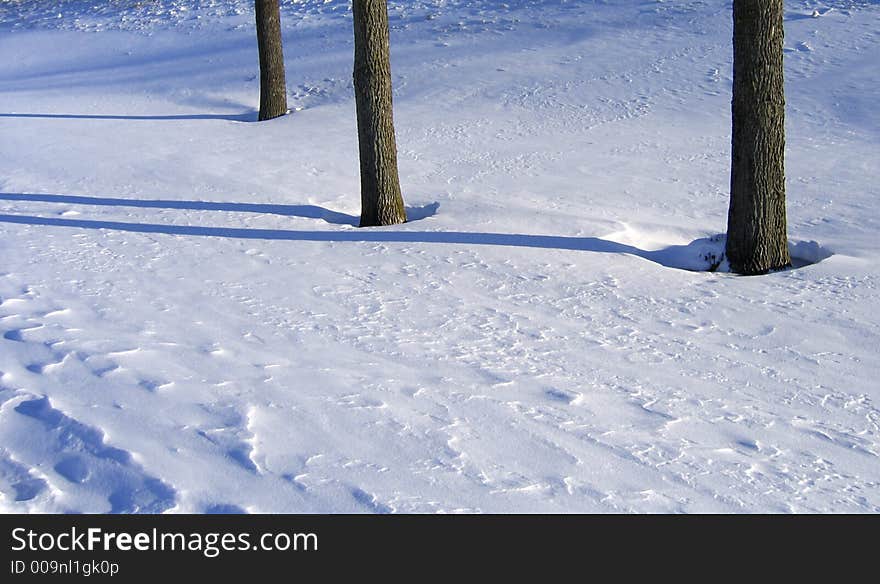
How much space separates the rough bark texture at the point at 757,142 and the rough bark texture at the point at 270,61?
9.75 metres

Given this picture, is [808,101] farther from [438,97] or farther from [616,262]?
[616,262]

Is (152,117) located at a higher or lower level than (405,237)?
higher

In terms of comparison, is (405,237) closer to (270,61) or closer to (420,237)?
(420,237)

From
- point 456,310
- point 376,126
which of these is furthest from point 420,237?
point 456,310

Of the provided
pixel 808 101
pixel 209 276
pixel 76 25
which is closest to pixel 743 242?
pixel 209 276

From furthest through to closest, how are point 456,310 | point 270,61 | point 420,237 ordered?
point 270,61, point 420,237, point 456,310

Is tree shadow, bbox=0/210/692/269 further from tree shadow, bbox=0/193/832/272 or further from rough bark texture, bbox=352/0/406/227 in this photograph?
rough bark texture, bbox=352/0/406/227

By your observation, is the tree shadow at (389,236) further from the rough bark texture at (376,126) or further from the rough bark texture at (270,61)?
the rough bark texture at (270,61)

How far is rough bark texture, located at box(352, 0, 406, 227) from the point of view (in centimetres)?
886

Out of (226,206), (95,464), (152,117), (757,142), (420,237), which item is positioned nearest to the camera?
(95,464)

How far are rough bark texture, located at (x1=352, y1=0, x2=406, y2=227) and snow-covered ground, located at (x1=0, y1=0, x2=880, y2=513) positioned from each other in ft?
1.17

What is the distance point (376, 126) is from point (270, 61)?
24.0ft

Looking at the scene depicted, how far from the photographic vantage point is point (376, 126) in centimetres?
902
